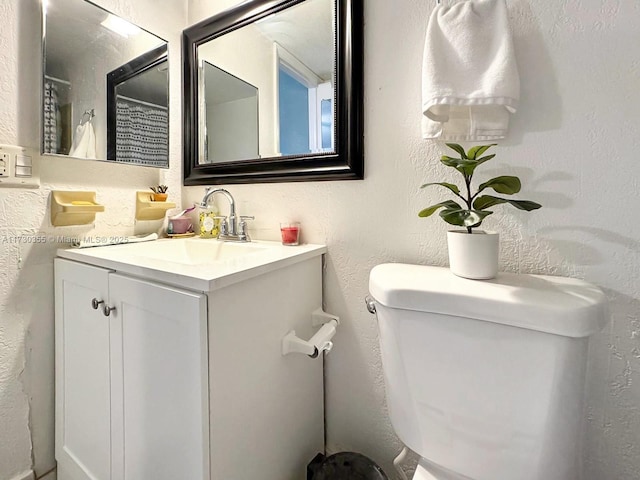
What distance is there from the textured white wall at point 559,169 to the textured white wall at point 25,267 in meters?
0.96

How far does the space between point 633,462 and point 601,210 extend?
0.54m

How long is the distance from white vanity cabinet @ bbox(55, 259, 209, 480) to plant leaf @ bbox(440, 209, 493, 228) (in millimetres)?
530

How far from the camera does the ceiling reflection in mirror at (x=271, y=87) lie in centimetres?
97

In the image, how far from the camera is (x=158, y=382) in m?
0.69

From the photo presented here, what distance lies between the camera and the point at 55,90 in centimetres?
94

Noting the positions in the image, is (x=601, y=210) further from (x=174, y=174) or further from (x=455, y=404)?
(x=174, y=174)

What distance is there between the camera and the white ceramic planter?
64 centimetres

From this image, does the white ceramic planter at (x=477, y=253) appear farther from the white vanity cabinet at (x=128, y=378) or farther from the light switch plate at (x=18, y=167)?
the light switch plate at (x=18, y=167)

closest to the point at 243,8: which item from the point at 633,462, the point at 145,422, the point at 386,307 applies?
the point at 386,307

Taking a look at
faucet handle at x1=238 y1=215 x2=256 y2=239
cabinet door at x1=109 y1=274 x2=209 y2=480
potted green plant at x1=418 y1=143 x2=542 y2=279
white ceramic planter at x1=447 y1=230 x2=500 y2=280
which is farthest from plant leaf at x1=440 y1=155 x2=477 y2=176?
faucet handle at x1=238 y1=215 x2=256 y2=239

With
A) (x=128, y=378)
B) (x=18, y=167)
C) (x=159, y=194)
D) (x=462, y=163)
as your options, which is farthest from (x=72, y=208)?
(x=462, y=163)

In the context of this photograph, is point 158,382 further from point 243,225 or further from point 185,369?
point 243,225

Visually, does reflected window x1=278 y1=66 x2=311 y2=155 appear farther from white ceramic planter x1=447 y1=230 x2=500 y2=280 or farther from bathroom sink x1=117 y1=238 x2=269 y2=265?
white ceramic planter x1=447 y1=230 x2=500 y2=280

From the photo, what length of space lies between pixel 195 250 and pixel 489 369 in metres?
0.99
